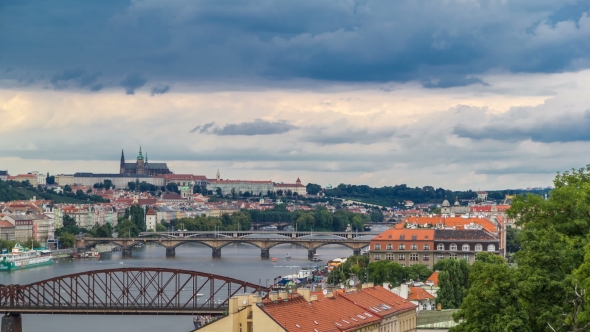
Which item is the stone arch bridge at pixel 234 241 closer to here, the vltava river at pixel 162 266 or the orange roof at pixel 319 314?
the vltava river at pixel 162 266

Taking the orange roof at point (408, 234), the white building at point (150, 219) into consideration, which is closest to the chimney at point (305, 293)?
the orange roof at point (408, 234)

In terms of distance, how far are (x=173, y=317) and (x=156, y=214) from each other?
111m

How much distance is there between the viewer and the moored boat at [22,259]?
286 ft

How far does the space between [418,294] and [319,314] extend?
14189 mm

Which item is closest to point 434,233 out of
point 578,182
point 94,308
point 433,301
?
point 433,301

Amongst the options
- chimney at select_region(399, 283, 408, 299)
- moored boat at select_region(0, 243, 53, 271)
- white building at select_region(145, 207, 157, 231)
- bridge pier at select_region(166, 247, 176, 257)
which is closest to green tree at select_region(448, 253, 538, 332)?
chimney at select_region(399, 283, 408, 299)

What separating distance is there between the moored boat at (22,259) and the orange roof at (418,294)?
49081 millimetres

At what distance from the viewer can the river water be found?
1876 inches

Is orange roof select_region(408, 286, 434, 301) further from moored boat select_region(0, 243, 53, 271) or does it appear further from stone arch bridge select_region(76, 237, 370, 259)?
stone arch bridge select_region(76, 237, 370, 259)

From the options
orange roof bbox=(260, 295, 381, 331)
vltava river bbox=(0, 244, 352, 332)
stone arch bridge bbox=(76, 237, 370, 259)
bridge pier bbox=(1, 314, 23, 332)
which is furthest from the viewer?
stone arch bridge bbox=(76, 237, 370, 259)

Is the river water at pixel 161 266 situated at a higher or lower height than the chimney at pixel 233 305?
lower

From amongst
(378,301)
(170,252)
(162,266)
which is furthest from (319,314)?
(170,252)

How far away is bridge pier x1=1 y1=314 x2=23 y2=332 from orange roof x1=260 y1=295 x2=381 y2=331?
1456 cm

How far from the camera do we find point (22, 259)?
90.1 meters
